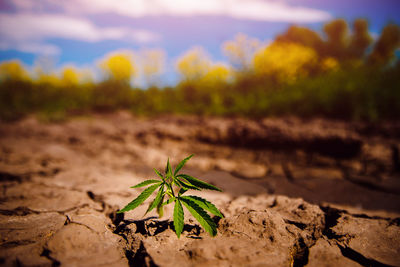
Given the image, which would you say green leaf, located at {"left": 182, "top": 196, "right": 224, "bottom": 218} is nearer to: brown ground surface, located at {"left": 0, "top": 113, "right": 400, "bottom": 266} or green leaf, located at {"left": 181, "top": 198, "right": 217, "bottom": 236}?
green leaf, located at {"left": 181, "top": 198, "right": 217, "bottom": 236}

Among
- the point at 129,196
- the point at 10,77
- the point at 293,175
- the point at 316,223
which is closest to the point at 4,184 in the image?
the point at 129,196

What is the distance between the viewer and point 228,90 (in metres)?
5.86

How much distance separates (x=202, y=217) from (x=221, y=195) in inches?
25.2

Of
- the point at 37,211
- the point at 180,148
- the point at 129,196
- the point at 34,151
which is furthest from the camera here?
the point at 180,148

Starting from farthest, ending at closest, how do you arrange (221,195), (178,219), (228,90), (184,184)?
(228,90) < (221,195) < (184,184) < (178,219)

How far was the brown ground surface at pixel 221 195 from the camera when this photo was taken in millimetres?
886

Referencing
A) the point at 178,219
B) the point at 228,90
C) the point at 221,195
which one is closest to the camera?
the point at 178,219

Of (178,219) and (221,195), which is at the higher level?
(178,219)

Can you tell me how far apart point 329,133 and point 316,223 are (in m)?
1.79

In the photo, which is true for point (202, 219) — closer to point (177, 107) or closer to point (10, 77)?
point (177, 107)

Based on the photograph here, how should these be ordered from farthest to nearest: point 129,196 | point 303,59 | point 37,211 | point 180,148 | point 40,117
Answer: point 303,59
point 40,117
point 180,148
point 129,196
point 37,211

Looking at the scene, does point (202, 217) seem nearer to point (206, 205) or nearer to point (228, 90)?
point (206, 205)

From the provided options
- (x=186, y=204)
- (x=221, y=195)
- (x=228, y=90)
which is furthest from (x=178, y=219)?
(x=228, y=90)

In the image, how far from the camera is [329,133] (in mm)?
2533
